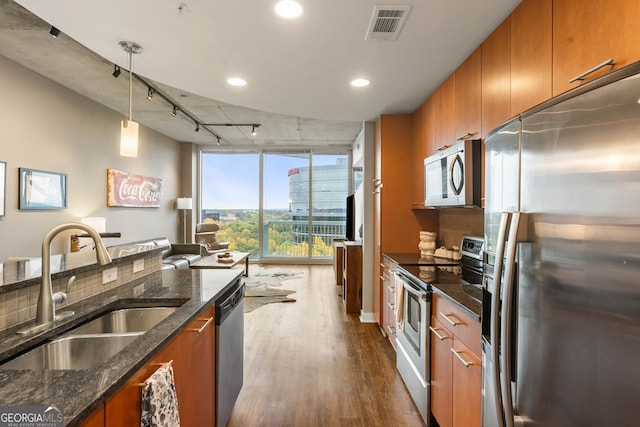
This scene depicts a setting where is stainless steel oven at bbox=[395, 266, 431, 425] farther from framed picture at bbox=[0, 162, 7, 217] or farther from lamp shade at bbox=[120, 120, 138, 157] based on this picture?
framed picture at bbox=[0, 162, 7, 217]

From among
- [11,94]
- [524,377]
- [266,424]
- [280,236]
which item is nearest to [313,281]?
[280,236]

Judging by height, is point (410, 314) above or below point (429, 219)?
below

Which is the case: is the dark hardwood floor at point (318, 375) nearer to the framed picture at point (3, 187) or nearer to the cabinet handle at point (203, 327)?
the cabinet handle at point (203, 327)

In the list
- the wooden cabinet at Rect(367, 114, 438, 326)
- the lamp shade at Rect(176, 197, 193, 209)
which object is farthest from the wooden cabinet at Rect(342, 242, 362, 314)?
the lamp shade at Rect(176, 197, 193, 209)

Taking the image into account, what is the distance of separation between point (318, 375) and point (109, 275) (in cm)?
179

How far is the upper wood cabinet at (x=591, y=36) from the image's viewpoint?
1044 millimetres

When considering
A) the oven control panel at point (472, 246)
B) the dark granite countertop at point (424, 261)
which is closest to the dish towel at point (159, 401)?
the dark granite countertop at point (424, 261)

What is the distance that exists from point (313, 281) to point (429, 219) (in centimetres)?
319

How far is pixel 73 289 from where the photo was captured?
5.00ft

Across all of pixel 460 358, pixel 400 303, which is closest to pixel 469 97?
pixel 400 303

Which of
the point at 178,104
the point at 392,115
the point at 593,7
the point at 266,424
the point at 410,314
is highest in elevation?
the point at 178,104

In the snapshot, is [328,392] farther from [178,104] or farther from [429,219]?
[178,104]

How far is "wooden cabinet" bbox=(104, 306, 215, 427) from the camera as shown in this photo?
911 mm

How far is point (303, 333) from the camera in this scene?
3.64 meters
